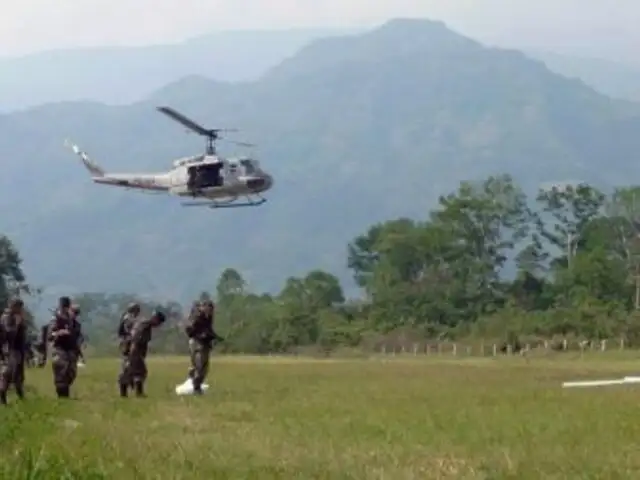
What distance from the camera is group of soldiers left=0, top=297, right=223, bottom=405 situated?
25875 millimetres

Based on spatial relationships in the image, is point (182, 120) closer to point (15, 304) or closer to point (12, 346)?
point (12, 346)

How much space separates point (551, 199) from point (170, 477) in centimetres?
11646

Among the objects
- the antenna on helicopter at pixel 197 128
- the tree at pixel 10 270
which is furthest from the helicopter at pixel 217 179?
the tree at pixel 10 270

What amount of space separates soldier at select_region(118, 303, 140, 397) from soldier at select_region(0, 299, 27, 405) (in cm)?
251

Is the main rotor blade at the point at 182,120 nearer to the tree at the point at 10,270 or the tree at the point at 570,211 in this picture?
the tree at the point at 10,270

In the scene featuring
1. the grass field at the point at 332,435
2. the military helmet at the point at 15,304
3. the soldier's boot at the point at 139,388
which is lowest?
the grass field at the point at 332,435

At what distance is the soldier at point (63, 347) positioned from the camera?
27000 mm

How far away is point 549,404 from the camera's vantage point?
2277 centimetres

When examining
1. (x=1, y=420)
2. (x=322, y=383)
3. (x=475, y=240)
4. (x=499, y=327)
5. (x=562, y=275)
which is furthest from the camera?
(x=475, y=240)

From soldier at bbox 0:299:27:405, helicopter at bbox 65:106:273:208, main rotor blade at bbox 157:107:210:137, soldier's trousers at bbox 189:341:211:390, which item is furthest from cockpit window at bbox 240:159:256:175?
soldier at bbox 0:299:27:405

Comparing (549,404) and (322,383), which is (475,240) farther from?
(549,404)

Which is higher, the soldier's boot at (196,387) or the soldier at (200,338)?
the soldier at (200,338)

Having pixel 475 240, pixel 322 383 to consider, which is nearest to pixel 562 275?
pixel 475 240

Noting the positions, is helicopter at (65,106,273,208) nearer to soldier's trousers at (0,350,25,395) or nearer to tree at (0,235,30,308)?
tree at (0,235,30,308)
